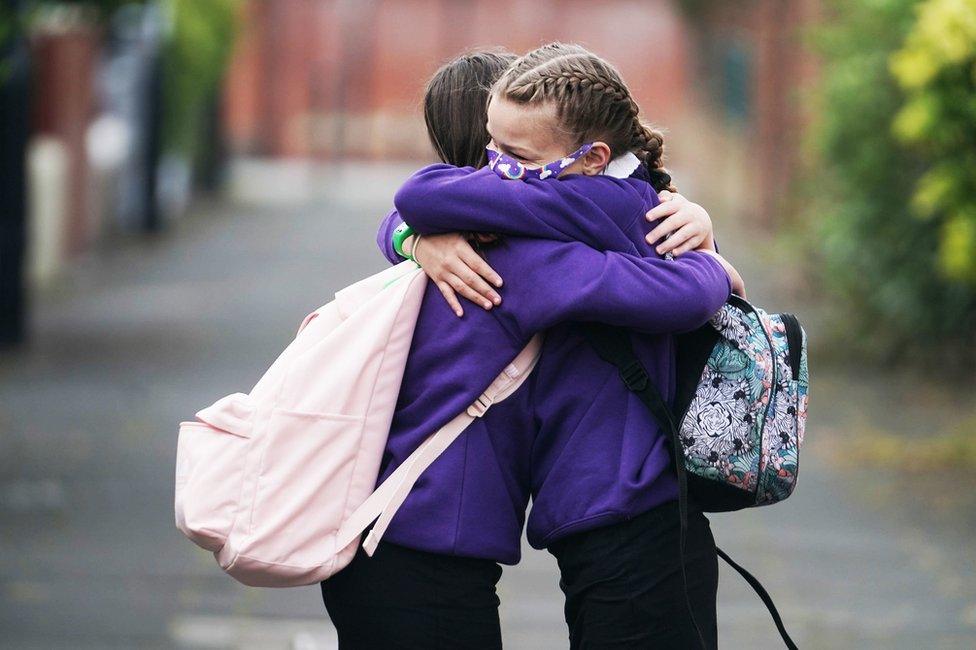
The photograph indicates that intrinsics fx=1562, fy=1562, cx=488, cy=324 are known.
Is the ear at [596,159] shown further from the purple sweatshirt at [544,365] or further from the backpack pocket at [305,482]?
the backpack pocket at [305,482]

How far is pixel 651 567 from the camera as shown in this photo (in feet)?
8.41

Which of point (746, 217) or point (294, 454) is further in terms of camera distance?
point (746, 217)

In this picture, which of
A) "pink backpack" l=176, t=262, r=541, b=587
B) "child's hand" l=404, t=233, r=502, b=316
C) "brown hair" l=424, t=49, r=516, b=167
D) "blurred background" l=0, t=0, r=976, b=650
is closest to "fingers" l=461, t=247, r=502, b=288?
"child's hand" l=404, t=233, r=502, b=316

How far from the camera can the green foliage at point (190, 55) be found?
67.2 ft

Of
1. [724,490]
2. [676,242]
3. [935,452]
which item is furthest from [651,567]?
[935,452]

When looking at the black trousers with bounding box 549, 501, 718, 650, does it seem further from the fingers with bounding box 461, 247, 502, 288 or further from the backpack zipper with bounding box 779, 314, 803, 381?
the fingers with bounding box 461, 247, 502, 288

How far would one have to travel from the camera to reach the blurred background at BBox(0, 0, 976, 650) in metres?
5.84

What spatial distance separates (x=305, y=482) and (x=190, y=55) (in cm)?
1896

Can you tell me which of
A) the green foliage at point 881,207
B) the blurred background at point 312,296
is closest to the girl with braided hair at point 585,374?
the blurred background at point 312,296

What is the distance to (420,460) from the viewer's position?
2.61 meters

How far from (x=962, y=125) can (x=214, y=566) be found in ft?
12.4

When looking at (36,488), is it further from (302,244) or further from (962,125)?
(302,244)

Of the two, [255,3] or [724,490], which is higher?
[255,3]

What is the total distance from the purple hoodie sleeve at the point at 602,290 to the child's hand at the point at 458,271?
0.03 m
